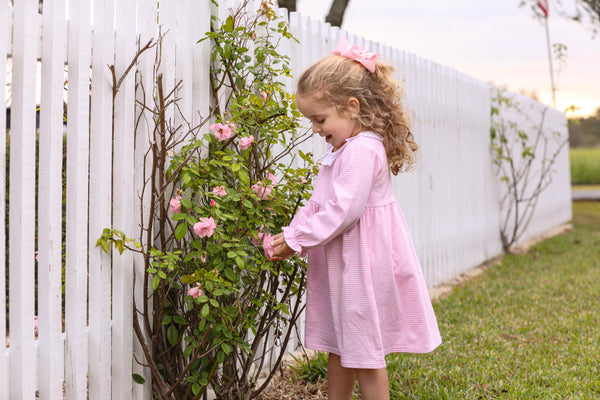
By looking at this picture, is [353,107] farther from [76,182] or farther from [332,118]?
[76,182]

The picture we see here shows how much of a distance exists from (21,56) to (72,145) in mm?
366

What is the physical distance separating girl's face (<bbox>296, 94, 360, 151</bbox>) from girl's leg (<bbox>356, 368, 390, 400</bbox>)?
881 mm

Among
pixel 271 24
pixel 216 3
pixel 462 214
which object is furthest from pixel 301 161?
pixel 462 214

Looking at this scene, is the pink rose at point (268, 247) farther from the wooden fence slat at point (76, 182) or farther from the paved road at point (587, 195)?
the paved road at point (587, 195)

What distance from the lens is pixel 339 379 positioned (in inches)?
107

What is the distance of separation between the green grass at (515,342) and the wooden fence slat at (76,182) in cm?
147

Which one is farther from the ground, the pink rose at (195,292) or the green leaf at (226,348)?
the pink rose at (195,292)

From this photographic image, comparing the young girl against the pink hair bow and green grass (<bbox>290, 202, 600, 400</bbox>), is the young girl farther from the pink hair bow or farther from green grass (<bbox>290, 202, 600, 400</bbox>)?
green grass (<bbox>290, 202, 600, 400</bbox>)

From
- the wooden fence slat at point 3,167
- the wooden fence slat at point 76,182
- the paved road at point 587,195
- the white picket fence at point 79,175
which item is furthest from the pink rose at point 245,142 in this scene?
the paved road at point 587,195

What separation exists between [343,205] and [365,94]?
477 millimetres

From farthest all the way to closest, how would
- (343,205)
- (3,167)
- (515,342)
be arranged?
(515,342)
(343,205)
(3,167)

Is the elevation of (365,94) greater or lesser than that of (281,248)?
greater

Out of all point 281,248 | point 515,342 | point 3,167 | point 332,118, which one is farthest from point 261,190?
point 515,342

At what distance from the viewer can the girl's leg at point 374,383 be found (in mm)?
2539
